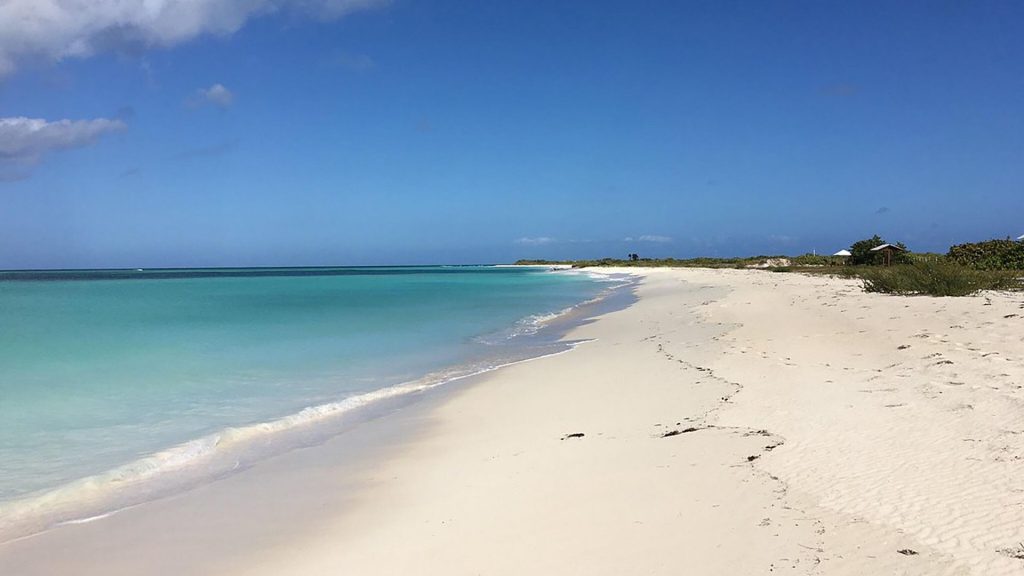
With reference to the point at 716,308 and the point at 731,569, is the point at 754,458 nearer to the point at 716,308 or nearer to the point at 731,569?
the point at 731,569

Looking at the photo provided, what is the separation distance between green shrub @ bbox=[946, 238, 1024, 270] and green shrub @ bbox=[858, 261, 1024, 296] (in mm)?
4848

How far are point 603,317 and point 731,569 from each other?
17064 mm

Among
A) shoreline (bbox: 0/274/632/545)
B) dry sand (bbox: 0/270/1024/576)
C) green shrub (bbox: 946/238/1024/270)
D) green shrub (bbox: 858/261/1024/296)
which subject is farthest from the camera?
green shrub (bbox: 946/238/1024/270)

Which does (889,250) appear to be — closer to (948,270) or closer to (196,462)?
(948,270)

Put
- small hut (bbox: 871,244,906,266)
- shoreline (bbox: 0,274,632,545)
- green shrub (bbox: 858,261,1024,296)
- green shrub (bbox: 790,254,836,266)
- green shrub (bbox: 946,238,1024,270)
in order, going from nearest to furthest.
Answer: shoreline (bbox: 0,274,632,545) < green shrub (bbox: 858,261,1024,296) < green shrub (bbox: 946,238,1024,270) < small hut (bbox: 871,244,906,266) < green shrub (bbox: 790,254,836,266)

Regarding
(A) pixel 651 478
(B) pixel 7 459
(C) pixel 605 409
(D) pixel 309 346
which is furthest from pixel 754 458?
(D) pixel 309 346

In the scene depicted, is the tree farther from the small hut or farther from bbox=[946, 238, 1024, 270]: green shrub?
bbox=[946, 238, 1024, 270]: green shrub

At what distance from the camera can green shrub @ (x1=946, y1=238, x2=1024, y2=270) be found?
24.6 m

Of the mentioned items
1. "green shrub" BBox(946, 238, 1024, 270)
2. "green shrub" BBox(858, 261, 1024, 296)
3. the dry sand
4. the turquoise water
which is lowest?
the turquoise water

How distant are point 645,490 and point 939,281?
57.0 ft

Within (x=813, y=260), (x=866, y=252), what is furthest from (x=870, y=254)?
(x=813, y=260)

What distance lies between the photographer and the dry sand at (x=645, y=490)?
11.3 ft

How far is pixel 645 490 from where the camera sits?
14.6ft

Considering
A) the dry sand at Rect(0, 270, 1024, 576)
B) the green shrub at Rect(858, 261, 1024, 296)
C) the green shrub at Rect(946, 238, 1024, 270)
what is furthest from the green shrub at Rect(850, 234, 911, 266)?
the dry sand at Rect(0, 270, 1024, 576)
